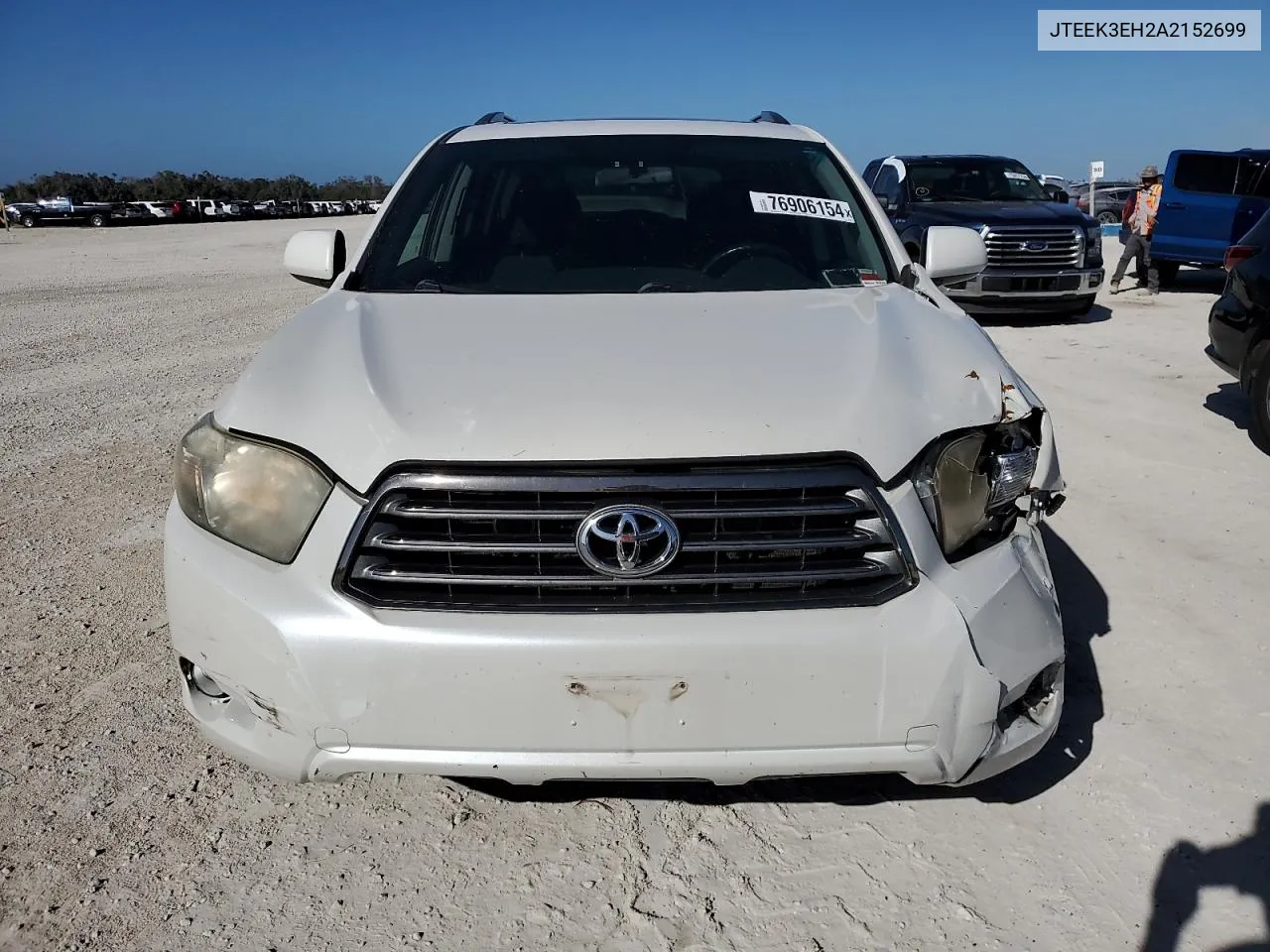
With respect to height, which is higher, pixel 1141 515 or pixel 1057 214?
pixel 1057 214

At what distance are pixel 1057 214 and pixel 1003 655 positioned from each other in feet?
30.9

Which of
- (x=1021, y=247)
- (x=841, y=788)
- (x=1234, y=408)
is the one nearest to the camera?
(x=841, y=788)

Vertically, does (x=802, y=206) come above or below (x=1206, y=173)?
above

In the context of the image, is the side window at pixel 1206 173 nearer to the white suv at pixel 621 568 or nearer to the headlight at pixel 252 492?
the white suv at pixel 621 568

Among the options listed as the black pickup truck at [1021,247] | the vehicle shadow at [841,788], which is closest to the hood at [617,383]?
the vehicle shadow at [841,788]

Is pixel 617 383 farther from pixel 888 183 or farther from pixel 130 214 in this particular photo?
pixel 130 214

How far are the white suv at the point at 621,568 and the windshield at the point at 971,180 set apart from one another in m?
9.75

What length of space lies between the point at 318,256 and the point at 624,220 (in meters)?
1.08

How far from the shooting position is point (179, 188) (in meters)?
76.4

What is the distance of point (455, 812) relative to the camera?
239cm

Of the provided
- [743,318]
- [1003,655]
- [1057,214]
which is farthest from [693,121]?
[1057,214]

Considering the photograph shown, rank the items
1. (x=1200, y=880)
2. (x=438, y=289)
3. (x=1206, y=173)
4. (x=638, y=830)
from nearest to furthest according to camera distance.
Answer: (x=1200, y=880) → (x=638, y=830) → (x=438, y=289) → (x=1206, y=173)

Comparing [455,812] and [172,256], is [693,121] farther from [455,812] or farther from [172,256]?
[172,256]

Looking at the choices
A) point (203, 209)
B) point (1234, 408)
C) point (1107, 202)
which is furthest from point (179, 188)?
point (1234, 408)
